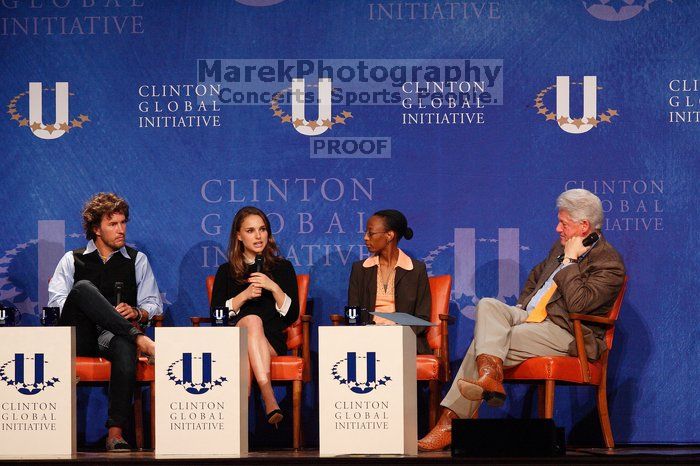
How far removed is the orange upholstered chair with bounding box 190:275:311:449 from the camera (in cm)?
512

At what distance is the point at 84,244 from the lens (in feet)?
19.8

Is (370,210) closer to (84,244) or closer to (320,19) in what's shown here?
(320,19)

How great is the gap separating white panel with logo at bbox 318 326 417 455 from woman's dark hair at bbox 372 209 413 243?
1485 mm

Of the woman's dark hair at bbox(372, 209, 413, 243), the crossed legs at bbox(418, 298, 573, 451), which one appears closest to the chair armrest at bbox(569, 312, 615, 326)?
the crossed legs at bbox(418, 298, 573, 451)

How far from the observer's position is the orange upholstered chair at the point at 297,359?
512cm

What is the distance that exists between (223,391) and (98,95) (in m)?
2.51

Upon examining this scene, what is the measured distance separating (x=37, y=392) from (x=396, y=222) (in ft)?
7.23

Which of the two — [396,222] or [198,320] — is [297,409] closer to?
[198,320]

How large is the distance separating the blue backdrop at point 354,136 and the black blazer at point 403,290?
1.16ft

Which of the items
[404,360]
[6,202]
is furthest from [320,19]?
[404,360]

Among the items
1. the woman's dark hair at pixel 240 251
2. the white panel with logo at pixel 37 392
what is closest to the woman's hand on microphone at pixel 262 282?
the woman's dark hair at pixel 240 251

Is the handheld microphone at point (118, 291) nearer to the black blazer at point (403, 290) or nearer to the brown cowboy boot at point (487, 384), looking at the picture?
the black blazer at point (403, 290)

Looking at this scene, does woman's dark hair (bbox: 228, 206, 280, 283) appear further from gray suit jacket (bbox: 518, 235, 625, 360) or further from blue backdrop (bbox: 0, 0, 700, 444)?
gray suit jacket (bbox: 518, 235, 625, 360)

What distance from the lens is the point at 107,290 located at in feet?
18.3
